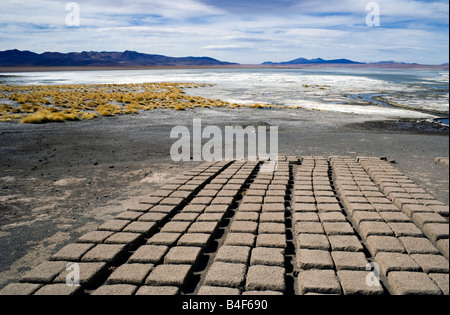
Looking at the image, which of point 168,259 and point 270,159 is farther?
point 270,159

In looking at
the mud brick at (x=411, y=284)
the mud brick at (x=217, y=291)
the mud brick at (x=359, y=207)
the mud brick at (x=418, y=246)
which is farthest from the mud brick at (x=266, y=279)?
the mud brick at (x=359, y=207)

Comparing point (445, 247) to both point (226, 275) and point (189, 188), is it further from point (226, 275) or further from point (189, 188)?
point (189, 188)

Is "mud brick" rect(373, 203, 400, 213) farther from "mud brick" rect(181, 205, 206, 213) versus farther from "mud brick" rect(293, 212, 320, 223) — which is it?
"mud brick" rect(181, 205, 206, 213)

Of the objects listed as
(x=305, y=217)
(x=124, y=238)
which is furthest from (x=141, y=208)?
(x=305, y=217)

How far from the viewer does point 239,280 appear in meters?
3.16

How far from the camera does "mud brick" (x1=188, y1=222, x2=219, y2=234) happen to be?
4.26 metres

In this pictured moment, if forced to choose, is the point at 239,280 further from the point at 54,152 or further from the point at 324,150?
the point at 54,152

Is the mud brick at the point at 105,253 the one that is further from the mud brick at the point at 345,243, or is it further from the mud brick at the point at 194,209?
the mud brick at the point at 345,243

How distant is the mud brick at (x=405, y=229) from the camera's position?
160 inches

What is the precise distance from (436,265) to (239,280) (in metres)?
1.95

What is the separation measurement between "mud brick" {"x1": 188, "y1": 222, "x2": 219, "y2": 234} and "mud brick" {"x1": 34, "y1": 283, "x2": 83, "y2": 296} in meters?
1.54
